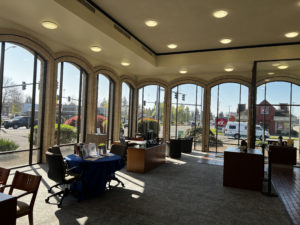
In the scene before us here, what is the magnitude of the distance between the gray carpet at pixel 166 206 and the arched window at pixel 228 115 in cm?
567

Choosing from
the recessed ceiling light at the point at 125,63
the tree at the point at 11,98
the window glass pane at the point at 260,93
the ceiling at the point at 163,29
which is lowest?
the tree at the point at 11,98

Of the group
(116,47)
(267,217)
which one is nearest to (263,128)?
(267,217)

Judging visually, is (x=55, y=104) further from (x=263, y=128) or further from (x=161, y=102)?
(x=263, y=128)

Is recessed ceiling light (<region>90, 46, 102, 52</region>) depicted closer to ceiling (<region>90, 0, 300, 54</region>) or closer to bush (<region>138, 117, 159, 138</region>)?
ceiling (<region>90, 0, 300, 54</region>)

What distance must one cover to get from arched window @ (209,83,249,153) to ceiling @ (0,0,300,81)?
60.2 inches

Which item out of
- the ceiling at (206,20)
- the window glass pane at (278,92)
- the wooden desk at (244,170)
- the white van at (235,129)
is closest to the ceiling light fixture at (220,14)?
the ceiling at (206,20)

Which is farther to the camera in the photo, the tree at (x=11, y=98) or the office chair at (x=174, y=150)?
the office chair at (x=174, y=150)

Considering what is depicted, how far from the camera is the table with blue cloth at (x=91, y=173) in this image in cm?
448

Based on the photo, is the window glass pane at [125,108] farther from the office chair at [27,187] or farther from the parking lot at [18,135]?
the office chair at [27,187]

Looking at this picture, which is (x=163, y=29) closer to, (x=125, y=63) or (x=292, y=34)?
(x=125, y=63)

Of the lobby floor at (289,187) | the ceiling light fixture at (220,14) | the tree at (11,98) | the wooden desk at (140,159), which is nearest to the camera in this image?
the lobby floor at (289,187)

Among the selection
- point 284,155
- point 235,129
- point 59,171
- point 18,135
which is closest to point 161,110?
point 235,129

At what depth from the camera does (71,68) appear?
8492 millimetres

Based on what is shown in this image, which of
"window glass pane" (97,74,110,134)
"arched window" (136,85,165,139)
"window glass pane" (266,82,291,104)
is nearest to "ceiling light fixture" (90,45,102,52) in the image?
"window glass pane" (97,74,110,134)
